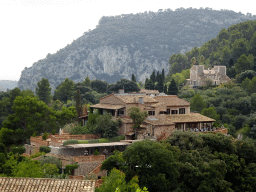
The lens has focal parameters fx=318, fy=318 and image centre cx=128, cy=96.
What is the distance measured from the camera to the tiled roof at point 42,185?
1794 centimetres

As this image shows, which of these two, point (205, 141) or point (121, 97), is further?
point (121, 97)

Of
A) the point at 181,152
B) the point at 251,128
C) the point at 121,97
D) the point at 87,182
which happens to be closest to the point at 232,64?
the point at 251,128

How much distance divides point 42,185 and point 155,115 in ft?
85.9

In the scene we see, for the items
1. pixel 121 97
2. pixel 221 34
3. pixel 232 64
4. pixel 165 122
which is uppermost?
pixel 221 34

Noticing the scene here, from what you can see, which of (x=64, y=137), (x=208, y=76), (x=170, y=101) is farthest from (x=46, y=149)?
(x=208, y=76)

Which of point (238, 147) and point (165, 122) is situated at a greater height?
point (165, 122)

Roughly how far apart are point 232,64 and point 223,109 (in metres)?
39.1

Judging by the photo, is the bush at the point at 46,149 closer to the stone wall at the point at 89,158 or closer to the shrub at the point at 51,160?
the shrub at the point at 51,160

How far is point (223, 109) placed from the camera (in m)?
67.1

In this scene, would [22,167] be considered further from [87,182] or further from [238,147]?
[238,147]

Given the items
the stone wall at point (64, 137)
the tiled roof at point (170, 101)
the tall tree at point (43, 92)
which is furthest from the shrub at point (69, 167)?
the tall tree at point (43, 92)

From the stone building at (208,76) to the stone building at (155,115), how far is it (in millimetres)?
47510

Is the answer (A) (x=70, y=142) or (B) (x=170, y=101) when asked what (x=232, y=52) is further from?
(A) (x=70, y=142)

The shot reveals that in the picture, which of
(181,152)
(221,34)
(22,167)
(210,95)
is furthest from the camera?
(221,34)
